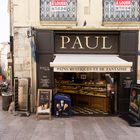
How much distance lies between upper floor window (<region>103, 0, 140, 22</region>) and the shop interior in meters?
2.53

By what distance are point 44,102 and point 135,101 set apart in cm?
366

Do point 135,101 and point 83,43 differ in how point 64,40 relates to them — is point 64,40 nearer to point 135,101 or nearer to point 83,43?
point 83,43

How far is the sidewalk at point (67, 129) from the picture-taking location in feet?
25.7

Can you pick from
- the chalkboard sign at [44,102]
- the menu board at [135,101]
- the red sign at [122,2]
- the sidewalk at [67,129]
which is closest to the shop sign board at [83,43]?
the red sign at [122,2]

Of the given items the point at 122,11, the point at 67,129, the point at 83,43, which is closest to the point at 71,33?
the point at 83,43

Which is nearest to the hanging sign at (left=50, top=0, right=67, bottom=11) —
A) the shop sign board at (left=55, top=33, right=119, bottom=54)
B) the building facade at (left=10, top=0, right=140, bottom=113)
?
the building facade at (left=10, top=0, right=140, bottom=113)

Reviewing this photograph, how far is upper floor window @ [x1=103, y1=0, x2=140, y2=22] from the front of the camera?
10.8 meters

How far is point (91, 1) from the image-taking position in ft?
35.6

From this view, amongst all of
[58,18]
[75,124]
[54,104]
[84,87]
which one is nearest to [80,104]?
[84,87]

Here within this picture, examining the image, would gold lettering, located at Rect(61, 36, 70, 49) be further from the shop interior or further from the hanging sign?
the shop interior

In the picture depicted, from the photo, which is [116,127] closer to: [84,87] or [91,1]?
[84,87]

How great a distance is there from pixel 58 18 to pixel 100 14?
1854 millimetres

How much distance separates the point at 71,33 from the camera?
428 inches

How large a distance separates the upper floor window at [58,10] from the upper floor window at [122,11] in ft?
4.62
